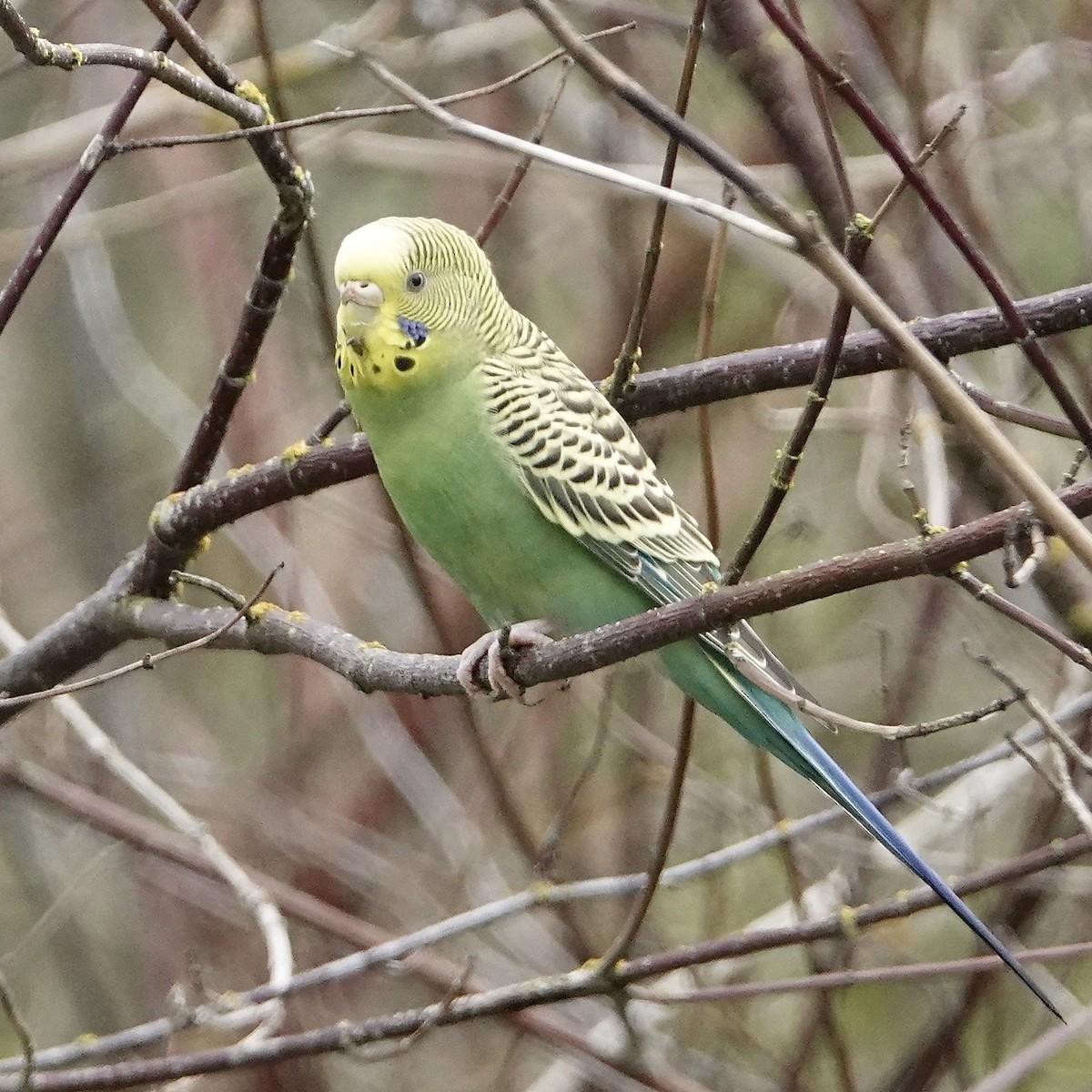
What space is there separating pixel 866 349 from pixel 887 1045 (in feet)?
14.0

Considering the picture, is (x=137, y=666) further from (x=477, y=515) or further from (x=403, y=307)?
(x=403, y=307)

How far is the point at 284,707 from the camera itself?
6.62 m

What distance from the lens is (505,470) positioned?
3.32 meters

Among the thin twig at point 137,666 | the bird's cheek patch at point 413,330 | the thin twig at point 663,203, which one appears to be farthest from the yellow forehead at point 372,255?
the thin twig at point 137,666

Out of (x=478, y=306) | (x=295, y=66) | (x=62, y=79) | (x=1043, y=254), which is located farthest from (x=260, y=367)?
(x=1043, y=254)

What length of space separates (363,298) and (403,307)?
0.35 feet

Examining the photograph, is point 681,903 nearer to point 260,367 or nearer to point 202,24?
point 260,367

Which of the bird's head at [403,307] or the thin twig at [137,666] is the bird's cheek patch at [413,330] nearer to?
the bird's head at [403,307]

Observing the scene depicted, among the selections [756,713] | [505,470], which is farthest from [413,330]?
[756,713]

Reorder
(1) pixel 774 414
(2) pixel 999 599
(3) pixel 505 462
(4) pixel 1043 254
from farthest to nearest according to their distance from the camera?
(4) pixel 1043 254, (1) pixel 774 414, (3) pixel 505 462, (2) pixel 999 599

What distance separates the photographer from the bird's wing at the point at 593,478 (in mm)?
3334

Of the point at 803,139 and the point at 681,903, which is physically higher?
the point at 803,139

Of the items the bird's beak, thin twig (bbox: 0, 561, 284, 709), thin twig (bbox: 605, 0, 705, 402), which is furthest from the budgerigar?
thin twig (bbox: 0, 561, 284, 709)

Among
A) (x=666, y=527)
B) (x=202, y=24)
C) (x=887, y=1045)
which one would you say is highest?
(x=202, y=24)
